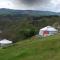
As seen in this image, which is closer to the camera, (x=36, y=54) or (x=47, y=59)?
(x=47, y=59)

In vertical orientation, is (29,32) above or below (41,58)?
below

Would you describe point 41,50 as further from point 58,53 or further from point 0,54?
point 0,54

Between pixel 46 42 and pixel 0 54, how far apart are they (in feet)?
10.6

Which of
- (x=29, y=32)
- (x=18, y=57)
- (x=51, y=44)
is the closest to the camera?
(x=18, y=57)

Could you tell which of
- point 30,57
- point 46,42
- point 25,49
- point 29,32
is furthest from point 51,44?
point 29,32

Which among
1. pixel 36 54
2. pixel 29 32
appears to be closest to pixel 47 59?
pixel 36 54

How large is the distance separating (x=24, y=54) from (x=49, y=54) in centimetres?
137

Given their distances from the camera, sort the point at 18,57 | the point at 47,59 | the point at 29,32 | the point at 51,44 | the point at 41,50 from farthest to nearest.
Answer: the point at 29,32 → the point at 51,44 → the point at 41,50 → the point at 18,57 → the point at 47,59

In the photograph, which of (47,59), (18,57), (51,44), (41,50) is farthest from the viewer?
(51,44)

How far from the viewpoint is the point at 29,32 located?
35.0 meters

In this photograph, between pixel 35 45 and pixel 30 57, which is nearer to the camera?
pixel 30 57

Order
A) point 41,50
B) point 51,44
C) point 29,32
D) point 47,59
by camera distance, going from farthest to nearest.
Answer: point 29,32 → point 51,44 → point 41,50 → point 47,59

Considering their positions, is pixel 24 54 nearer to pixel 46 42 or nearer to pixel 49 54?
pixel 49 54

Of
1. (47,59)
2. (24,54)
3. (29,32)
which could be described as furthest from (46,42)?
(29,32)
